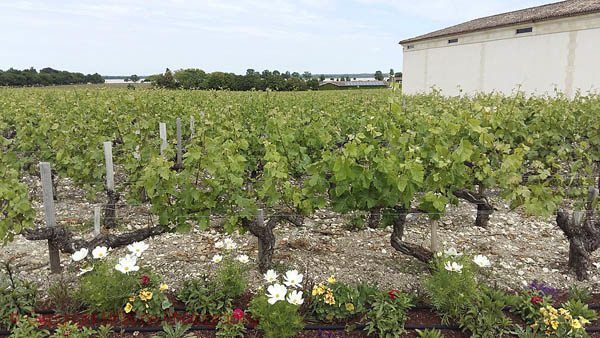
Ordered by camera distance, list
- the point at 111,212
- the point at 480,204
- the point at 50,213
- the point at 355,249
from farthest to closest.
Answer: the point at 111,212 < the point at 480,204 < the point at 355,249 < the point at 50,213

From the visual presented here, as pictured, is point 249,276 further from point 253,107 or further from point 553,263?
point 253,107

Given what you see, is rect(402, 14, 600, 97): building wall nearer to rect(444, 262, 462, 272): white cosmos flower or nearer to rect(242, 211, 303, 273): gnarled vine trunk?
rect(242, 211, 303, 273): gnarled vine trunk

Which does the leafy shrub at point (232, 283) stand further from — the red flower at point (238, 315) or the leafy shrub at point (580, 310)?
the leafy shrub at point (580, 310)

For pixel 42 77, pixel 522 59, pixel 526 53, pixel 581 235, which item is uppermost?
pixel 42 77

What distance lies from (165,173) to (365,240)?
84.4 inches

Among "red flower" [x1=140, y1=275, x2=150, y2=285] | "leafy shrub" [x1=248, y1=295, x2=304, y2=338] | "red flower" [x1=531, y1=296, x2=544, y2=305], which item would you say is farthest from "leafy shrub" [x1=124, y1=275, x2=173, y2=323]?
"red flower" [x1=531, y1=296, x2=544, y2=305]

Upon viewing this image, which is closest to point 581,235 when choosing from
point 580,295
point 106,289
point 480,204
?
point 580,295

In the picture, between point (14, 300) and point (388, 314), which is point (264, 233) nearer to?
point (388, 314)

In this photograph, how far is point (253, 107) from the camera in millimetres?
8133

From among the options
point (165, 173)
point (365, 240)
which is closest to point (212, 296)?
point (165, 173)

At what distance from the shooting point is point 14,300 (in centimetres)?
280

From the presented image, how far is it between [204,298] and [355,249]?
1702mm

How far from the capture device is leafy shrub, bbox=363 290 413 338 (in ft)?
8.77

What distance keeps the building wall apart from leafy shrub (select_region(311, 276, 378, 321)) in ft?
39.2
